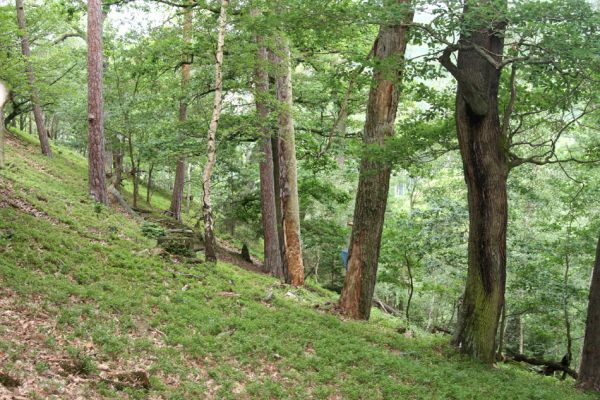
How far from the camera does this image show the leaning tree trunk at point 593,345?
803 centimetres

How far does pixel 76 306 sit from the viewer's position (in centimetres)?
606

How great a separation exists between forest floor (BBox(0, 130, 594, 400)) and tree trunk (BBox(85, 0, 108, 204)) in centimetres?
267

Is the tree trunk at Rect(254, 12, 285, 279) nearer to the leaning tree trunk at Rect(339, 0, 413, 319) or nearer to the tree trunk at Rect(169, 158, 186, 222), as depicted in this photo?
the leaning tree trunk at Rect(339, 0, 413, 319)

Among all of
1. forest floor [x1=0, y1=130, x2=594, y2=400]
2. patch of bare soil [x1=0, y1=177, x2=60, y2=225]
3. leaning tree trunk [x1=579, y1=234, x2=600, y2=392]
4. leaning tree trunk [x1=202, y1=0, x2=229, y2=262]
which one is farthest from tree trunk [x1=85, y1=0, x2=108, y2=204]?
leaning tree trunk [x1=579, y1=234, x2=600, y2=392]

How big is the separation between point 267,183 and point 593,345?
27.7ft

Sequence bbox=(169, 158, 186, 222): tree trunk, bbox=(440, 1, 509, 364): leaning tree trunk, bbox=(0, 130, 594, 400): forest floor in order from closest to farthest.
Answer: bbox=(0, 130, 594, 400): forest floor < bbox=(440, 1, 509, 364): leaning tree trunk < bbox=(169, 158, 186, 222): tree trunk

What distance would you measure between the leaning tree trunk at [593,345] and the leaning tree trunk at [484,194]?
1.82 metres

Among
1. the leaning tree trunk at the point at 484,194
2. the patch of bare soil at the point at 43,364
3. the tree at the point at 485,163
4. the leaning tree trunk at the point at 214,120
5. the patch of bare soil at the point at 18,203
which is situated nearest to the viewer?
the patch of bare soil at the point at 43,364

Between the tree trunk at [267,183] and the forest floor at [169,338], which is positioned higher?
the tree trunk at [267,183]

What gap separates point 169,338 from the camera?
630 cm

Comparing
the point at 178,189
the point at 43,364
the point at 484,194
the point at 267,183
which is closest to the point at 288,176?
the point at 267,183

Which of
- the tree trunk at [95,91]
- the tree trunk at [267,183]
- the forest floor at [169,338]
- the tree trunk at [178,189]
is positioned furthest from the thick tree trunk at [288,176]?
the tree trunk at [178,189]

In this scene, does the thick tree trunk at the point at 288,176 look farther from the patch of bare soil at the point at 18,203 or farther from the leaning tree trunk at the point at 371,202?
the patch of bare soil at the point at 18,203

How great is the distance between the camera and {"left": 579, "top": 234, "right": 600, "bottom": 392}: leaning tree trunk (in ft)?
26.3
